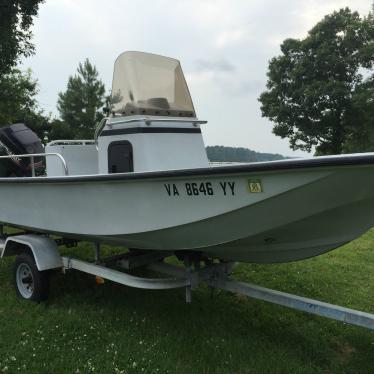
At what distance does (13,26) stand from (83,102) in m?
27.0

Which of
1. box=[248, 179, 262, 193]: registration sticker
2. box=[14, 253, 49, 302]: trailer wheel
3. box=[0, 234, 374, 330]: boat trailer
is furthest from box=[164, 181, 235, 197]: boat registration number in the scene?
box=[14, 253, 49, 302]: trailer wheel

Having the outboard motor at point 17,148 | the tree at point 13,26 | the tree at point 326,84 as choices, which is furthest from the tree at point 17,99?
the tree at point 326,84

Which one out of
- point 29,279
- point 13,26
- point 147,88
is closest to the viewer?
point 147,88

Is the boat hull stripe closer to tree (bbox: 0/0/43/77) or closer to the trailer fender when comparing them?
the trailer fender

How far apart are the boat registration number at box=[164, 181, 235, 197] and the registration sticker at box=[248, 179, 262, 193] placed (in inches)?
4.8

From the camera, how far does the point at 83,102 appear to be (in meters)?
37.1

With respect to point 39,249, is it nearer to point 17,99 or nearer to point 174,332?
point 174,332

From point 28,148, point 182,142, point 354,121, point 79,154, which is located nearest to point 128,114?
point 182,142

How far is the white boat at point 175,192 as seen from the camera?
2.79m

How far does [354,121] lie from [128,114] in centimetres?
2413

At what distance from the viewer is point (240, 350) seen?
12.0 ft

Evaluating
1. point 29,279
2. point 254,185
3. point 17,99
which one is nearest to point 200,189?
point 254,185

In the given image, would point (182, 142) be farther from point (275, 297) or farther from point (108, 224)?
point (275, 297)

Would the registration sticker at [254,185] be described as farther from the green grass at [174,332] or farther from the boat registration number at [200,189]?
the green grass at [174,332]
